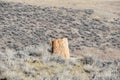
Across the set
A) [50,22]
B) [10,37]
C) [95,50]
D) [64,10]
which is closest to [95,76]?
[95,50]

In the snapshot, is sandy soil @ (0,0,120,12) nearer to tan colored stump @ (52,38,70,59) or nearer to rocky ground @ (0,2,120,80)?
rocky ground @ (0,2,120,80)

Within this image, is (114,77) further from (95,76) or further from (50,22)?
(50,22)

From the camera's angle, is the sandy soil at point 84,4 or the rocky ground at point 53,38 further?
the sandy soil at point 84,4

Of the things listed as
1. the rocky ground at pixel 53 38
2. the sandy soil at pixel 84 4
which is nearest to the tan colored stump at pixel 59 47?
the rocky ground at pixel 53 38

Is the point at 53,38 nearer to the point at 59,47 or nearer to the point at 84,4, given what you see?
the point at 84,4

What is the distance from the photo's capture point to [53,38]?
31828 mm

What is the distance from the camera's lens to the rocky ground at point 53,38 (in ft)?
33.8

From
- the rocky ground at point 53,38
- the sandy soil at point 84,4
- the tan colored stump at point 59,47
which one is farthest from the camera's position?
the sandy soil at point 84,4

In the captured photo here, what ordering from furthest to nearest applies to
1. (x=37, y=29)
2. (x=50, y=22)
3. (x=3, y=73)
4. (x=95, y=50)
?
(x=50, y=22) → (x=37, y=29) → (x=95, y=50) → (x=3, y=73)

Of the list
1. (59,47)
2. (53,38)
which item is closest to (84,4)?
(53,38)

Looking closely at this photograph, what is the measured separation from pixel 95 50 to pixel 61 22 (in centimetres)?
933

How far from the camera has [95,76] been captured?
1026cm

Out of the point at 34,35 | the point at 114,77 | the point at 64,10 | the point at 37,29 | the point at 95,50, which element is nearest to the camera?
the point at 114,77

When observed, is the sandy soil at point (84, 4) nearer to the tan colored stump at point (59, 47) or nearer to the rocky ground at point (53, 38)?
the rocky ground at point (53, 38)
